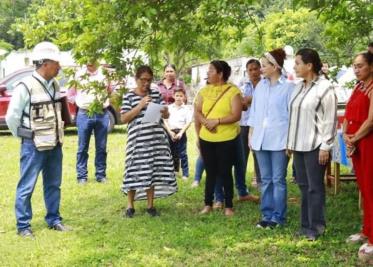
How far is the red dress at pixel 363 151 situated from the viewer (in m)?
5.11

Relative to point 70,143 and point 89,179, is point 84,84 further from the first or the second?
point 70,143

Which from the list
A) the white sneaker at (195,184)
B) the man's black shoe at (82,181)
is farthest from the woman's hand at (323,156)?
the man's black shoe at (82,181)

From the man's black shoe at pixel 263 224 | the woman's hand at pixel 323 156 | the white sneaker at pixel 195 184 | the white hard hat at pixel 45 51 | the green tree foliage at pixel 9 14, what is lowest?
the white sneaker at pixel 195 184

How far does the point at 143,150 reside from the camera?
6629 mm

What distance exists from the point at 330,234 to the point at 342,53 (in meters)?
2.68

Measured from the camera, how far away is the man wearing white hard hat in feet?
19.4

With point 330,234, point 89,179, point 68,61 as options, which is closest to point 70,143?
point 89,179

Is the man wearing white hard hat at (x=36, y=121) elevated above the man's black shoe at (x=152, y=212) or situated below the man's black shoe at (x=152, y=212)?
above

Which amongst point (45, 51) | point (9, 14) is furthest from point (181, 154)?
point (9, 14)

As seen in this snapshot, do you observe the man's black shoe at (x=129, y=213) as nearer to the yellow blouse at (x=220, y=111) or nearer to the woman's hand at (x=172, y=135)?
the yellow blouse at (x=220, y=111)

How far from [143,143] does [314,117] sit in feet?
6.69

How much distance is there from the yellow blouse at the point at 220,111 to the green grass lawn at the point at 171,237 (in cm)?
92

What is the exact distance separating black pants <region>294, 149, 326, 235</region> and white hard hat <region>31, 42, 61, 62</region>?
257 cm

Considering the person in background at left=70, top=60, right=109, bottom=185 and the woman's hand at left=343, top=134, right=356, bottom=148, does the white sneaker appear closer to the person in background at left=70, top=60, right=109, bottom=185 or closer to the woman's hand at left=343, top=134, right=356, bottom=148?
the person in background at left=70, top=60, right=109, bottom=185
